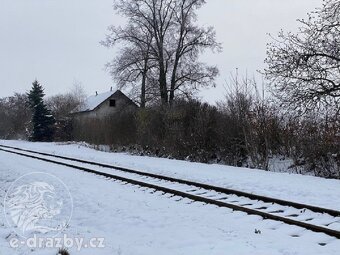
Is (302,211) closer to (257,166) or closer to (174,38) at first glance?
(257,166)

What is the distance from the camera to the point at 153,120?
88.5ft

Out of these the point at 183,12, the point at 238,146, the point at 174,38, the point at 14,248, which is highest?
the point at 183,12

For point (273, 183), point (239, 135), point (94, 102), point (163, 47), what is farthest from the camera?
point (94, 102)

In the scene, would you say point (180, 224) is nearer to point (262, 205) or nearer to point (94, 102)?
point (262, 205)

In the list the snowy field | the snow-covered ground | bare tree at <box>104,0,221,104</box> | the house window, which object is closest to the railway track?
the snowy field

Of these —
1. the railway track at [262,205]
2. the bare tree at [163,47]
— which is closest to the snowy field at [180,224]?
the railway track at [262,205]

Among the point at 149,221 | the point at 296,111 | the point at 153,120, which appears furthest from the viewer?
the point at 153,120

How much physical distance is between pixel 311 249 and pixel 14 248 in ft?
14.1

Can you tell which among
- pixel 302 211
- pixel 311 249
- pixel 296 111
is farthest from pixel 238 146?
pixel 311 249

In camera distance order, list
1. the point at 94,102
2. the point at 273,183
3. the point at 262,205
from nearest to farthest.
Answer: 1. the point at 262,205
2. the point at 273,183
3. the point at 94,102

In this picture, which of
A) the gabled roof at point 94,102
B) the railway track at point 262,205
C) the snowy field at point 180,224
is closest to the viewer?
the snowy field at point 180,224

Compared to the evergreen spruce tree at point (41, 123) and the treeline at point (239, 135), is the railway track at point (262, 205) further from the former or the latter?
the evergreen spruce tree at point (41, 123)

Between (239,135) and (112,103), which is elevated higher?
(112,103)

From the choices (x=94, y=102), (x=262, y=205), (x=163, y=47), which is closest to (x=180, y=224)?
(x=262, y=205)
